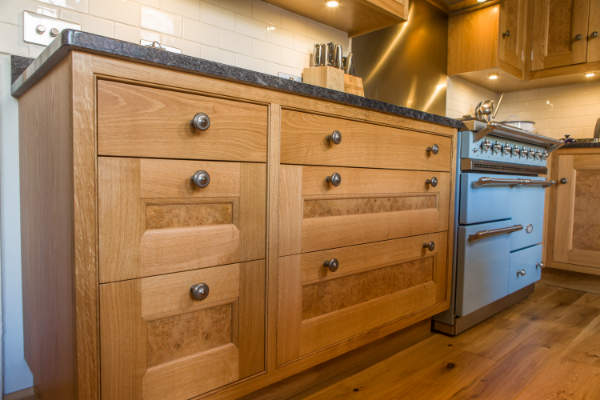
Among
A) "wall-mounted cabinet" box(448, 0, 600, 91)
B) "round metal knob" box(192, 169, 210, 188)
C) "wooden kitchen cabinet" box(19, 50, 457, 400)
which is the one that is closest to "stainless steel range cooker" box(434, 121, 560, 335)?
"wooden kitchen cabinet" box(19, 50, 457, 400)

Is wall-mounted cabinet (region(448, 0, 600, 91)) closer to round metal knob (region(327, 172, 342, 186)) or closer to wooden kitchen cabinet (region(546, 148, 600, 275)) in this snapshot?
wooden kitchen cabinet (region(546, 148, 600, 275))

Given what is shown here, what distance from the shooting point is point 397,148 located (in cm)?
137

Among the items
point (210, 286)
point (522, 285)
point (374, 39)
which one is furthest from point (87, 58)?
point (522, 285)

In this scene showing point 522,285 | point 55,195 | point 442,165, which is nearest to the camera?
point 55,195

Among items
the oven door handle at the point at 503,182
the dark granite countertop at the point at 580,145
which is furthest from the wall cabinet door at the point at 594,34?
the oven door handle at the point at 503,182

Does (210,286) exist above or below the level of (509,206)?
below

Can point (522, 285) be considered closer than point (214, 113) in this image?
No

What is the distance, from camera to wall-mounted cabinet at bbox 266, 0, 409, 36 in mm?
1701

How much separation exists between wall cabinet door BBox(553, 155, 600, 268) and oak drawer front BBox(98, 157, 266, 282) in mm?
2754

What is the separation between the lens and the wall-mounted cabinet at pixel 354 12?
5.58 ft

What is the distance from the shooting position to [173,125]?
82cm

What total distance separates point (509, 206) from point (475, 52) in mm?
1308

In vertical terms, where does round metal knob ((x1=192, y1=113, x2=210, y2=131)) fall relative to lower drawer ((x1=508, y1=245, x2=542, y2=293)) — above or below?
above

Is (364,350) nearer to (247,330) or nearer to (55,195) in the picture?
(247,330)
